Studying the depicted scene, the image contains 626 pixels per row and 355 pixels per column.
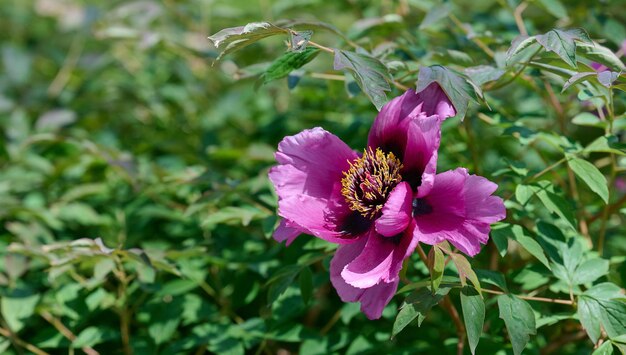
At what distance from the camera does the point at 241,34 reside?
891 mm

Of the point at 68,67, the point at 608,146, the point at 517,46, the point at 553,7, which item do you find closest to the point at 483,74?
the point at 517,46

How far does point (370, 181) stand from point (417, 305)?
0.18 meters

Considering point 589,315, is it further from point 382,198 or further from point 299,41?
point 299,41

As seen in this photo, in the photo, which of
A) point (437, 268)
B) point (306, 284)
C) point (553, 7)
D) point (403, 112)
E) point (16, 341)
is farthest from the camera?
point (553, 7)

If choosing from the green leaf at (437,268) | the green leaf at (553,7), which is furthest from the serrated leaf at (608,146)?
the green leaf at (553,7)

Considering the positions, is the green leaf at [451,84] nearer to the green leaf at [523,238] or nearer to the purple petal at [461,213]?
the purple petal at [461,213]

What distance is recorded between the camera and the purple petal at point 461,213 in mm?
851

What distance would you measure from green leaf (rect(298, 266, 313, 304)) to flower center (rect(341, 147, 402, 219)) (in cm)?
15

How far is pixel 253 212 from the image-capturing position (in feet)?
3.96

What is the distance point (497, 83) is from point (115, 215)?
3.01 feet

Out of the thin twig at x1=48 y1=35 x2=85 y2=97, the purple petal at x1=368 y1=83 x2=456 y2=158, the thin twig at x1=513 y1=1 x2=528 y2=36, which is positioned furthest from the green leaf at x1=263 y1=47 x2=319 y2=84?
the thin twig at x1=48 y1=35 x2=85 y2=97

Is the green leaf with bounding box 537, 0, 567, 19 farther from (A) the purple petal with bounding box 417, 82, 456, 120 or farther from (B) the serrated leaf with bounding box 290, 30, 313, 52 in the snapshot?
(B) the serrated leaf with bounding box 290, 30, 313, 52

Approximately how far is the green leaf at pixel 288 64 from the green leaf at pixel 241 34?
10 cm

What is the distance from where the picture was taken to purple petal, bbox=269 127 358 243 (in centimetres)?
97
